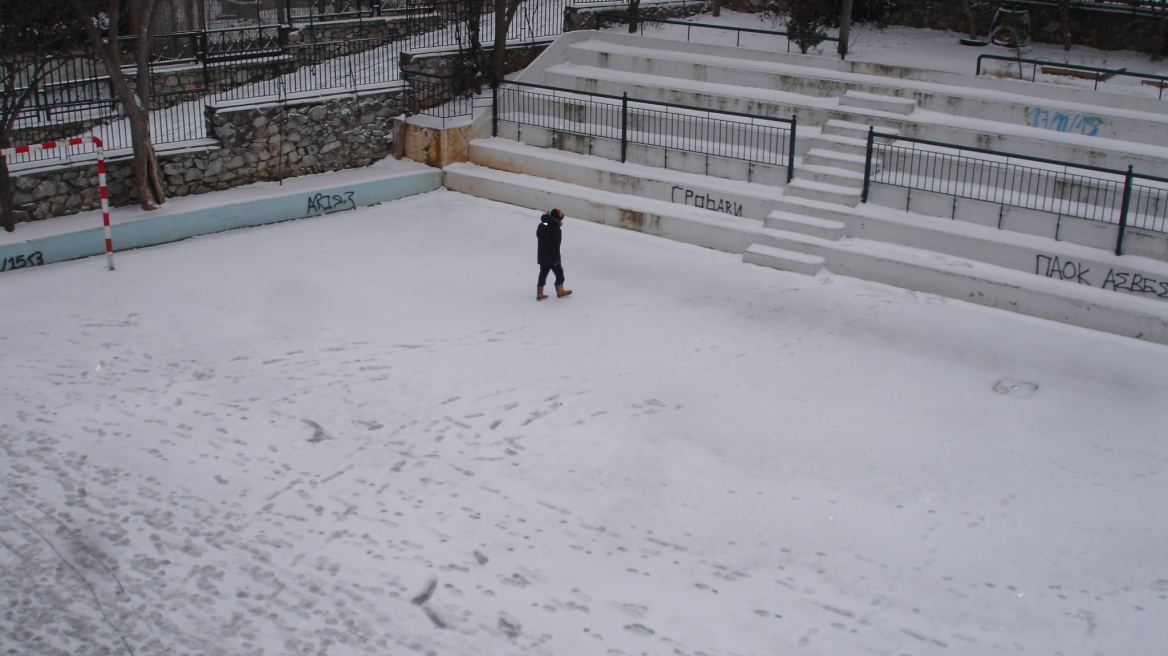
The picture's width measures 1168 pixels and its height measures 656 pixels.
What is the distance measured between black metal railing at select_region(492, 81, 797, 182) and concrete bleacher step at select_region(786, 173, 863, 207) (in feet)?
0.94

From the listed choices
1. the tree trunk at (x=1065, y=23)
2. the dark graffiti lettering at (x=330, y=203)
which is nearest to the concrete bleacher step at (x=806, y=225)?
the dark graffiti lettering at (x=330, y=203)

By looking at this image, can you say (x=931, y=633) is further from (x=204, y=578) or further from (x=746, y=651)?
(x=204, y=578)

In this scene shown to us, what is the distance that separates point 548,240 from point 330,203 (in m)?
5.97

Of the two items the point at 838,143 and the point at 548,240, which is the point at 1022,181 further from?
the point at 548,240

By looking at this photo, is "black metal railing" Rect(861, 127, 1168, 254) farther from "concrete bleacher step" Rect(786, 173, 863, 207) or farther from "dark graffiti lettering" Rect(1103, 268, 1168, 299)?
"dark graffiti lettering" Rect(1103, 268, 1168, 299)

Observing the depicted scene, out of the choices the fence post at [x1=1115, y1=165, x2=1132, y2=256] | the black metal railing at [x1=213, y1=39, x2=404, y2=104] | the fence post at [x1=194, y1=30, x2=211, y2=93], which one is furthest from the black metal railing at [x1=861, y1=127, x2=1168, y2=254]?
the fence post at [x1=194, y1=30, x2=211, y2=93]

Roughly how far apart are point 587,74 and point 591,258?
670 cm

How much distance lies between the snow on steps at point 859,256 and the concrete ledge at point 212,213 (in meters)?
1.40

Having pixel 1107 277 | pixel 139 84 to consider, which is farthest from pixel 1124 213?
pixel 139 84

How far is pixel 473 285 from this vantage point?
14141 millimetres

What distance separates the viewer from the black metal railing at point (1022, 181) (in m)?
13.9

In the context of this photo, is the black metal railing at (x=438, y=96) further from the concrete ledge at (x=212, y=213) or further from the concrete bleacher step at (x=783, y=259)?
the concrete bleacher step at (x=783, y=259)

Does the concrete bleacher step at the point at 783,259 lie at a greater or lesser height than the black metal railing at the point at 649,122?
lesser

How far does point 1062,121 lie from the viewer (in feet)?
53.2
